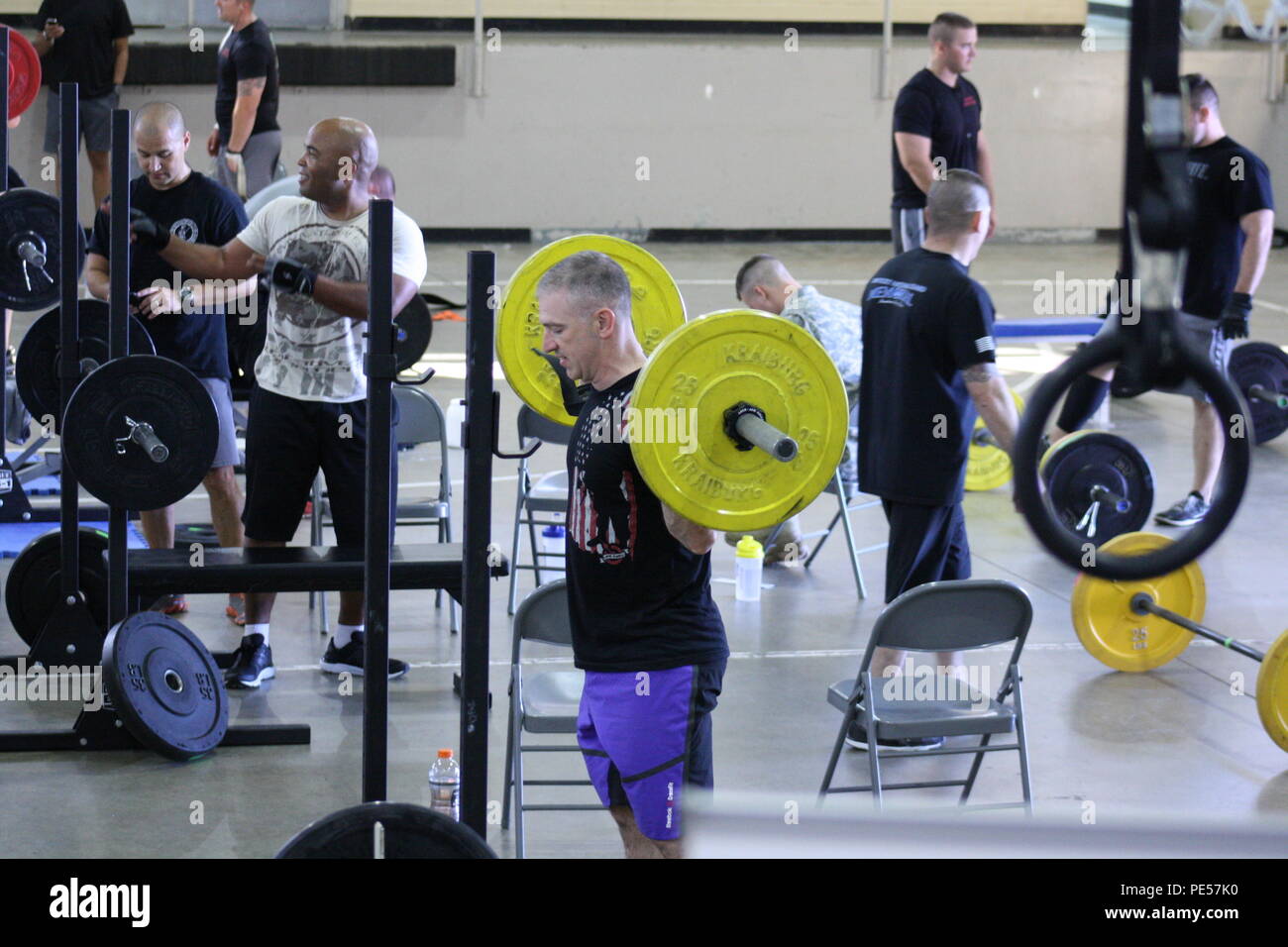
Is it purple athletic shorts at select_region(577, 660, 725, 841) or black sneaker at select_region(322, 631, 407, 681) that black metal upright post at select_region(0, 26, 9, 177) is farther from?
purple athletic shorts at select_region(577, 660, 725, 841)

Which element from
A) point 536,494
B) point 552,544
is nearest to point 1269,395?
point 552,544

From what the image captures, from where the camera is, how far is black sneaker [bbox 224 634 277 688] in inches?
219

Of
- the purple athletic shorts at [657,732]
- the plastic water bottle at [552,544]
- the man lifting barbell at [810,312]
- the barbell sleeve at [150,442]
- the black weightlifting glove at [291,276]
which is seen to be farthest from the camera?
the plastic water bottle at [552,544]

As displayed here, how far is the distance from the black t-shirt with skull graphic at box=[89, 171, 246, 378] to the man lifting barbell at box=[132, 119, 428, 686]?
0.61m

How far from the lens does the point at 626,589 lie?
3.44 m

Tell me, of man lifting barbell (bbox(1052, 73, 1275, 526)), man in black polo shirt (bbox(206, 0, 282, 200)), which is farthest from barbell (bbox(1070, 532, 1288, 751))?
man in black polo shirt (bbox(206, 0, 282, 200))

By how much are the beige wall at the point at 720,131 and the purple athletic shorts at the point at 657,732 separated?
12.4m

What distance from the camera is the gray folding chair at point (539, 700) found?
4.29 m

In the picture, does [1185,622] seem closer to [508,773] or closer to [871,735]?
[871,735]

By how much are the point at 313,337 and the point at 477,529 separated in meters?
2.29

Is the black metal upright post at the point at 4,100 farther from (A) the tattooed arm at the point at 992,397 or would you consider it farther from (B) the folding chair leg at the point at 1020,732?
(B) the folding chair leg at the point at 1020,732

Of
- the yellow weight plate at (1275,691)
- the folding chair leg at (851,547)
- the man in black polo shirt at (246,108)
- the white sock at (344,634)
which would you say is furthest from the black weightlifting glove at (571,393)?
the man in black polo shirt at (246,108)

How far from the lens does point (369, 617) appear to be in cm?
321
